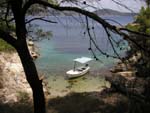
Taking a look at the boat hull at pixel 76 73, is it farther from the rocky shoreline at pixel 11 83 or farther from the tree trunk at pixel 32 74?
the tree trunk at pixel 32 74

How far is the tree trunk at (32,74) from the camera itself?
849 centimetres

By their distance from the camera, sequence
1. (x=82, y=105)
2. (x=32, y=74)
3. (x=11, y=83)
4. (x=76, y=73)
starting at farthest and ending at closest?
(x=76, y=73), (x=11, y=83), (x=82, y=105), (x=32, y=74)

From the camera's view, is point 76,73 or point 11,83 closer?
point 11,83

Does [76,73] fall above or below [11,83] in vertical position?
below

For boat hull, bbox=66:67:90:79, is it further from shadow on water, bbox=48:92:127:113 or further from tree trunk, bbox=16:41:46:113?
tree trunk, bbox=16:41:46:113

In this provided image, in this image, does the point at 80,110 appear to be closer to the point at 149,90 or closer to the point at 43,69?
the point at 149,90

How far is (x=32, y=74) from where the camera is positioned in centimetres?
850

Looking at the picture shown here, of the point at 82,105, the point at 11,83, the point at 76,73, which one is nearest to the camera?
the point at 82,105

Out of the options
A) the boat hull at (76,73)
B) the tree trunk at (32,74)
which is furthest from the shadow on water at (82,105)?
the boat hull at (76,73)

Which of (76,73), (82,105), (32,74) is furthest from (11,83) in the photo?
(76,73)

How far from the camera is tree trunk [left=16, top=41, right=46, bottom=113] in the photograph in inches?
334

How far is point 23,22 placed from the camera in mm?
8617

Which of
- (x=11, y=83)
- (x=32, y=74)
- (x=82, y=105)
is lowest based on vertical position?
(x=11, y=83)

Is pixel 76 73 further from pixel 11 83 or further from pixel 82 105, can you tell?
pixel 82 105
